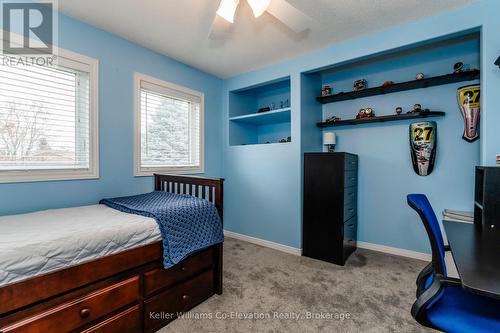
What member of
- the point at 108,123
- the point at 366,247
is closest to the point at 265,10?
the point at 108,123

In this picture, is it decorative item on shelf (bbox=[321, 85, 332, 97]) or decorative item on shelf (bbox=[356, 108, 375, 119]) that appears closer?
decorative item on shelf (bbox=[356, 108, 375, 119])

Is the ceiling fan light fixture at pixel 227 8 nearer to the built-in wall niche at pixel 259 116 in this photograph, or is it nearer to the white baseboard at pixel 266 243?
the built-in wall niche at pixel 259 116

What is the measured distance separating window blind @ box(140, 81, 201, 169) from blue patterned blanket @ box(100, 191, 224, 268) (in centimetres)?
91

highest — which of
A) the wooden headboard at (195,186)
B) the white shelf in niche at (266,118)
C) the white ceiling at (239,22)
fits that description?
the white ceiling at (239,22)

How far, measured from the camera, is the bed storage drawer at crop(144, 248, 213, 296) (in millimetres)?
1556

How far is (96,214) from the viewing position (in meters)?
1.73

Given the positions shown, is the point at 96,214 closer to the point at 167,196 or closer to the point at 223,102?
the point at 167,196

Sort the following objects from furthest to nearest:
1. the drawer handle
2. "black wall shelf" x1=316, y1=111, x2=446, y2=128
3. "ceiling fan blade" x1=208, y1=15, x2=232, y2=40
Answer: "black wall shelf" x1=316, y1=111, x2=446, y2=128 → "ceiling fan blade" x1=208, y1=15, x2=232, y2=40 → the drawer handle

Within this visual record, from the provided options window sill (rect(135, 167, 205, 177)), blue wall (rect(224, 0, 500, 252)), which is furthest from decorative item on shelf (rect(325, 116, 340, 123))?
window sill (rect(135, 167, 205, 177))

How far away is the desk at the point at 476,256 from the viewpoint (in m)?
0.83

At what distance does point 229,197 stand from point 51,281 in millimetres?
2511

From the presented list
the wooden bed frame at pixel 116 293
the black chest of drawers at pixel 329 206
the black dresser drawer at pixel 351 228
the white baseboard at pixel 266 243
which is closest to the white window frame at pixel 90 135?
the wooden bed frame at pixel 116 293

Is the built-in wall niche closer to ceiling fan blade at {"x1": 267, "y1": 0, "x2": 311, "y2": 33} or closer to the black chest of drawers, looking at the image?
the black chest of drawers

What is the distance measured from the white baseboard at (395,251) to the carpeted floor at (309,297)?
0.11 metres
